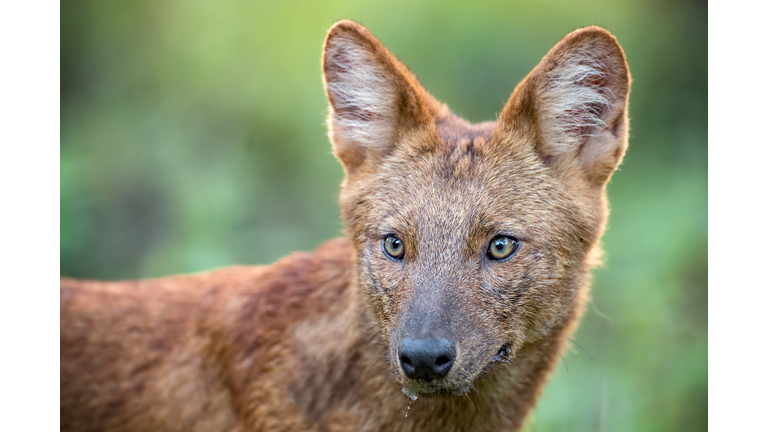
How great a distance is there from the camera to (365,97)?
351cm

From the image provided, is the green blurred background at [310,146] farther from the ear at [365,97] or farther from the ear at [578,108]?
the ear at [578,108]

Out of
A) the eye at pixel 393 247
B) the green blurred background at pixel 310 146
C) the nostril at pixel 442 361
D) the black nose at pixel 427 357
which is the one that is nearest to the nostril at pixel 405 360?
the black nose at pixel 427 357

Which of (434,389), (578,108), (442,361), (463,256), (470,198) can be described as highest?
(578,108)

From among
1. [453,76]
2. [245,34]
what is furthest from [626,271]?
[245,34]

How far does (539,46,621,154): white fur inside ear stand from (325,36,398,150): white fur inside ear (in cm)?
79

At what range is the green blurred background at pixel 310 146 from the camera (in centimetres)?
514

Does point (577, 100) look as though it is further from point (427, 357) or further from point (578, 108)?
point (427, 357)

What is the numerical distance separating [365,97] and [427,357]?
4.81ft

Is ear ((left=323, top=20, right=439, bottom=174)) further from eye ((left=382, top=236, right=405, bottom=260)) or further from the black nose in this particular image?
the black nose

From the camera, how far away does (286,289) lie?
12.3 feet

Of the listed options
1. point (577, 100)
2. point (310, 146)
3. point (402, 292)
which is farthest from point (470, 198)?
point (310, 146)

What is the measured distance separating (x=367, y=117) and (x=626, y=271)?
362 centimetres

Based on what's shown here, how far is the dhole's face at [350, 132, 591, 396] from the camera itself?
2.83m
